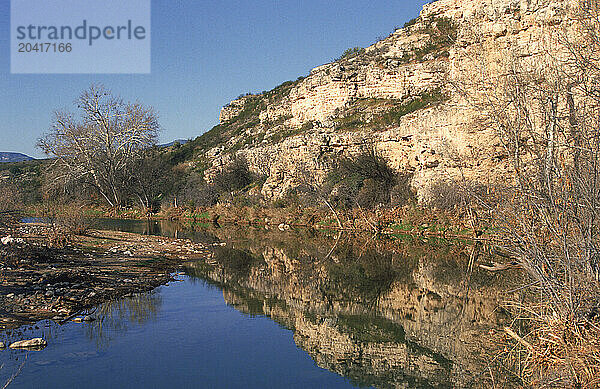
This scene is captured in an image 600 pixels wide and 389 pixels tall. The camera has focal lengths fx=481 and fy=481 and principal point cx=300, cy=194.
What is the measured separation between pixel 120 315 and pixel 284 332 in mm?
3295

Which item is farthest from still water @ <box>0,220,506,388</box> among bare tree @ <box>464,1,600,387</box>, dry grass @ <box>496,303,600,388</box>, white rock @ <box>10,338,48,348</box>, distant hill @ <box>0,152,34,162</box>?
distant hill @ <box>0,152,34,162</box>

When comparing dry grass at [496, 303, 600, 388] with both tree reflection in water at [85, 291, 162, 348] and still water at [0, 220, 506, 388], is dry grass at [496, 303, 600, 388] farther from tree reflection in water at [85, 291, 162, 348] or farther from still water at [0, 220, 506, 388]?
tree reflection in water at [85, 291, 162, 348]

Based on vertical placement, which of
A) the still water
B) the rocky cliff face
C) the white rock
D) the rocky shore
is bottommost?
the still water

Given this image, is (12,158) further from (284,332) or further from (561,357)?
(561,357)

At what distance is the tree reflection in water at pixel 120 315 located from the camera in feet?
27.9

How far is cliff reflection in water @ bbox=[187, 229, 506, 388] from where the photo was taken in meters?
7.76

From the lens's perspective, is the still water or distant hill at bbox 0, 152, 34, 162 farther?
distant hill at bbox 0, 152, 34, 162

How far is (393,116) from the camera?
114 ft

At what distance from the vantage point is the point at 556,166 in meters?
6.35

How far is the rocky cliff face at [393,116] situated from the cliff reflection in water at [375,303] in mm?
7053

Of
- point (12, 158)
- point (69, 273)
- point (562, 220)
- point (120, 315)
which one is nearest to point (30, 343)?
point (120, 315)

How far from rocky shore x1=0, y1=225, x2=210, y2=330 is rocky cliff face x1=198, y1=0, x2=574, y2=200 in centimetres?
1346

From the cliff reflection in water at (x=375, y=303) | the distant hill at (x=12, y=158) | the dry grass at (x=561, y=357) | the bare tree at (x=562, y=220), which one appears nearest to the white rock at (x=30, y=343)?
the cliff reflection in water at (x=375, y=303)

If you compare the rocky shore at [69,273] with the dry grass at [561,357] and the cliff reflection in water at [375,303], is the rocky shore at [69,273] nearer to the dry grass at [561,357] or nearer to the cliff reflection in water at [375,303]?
the cliff reflection in water at [375,303]
